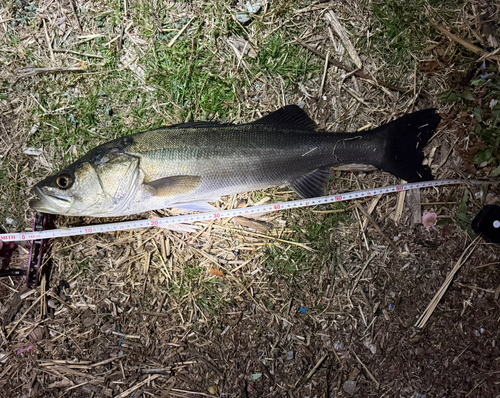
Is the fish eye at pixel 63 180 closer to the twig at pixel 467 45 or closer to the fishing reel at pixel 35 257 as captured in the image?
the fishing reel at pixel 35 257

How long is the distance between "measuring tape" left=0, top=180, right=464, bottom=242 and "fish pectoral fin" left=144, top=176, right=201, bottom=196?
0.48 metres

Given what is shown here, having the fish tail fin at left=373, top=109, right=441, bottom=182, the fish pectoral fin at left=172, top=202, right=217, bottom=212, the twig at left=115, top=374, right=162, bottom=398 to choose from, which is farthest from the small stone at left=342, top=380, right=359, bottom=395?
the fish pectoral fin at left=172, top=202, right=217, bottom=212

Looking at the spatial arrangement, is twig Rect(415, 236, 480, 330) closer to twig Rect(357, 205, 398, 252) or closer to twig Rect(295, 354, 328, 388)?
twig Rect(357, 205, 398, 252)

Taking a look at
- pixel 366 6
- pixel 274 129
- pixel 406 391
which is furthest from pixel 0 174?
pixel 406 391

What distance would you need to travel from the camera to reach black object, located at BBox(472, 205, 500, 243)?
3.68 meters

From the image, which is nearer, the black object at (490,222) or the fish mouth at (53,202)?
the fish mouth at (53,202)

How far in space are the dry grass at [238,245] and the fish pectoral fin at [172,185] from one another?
0.63 metres

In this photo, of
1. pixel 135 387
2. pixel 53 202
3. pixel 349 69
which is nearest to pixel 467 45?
pixel 349 69

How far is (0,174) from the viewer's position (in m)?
3.78

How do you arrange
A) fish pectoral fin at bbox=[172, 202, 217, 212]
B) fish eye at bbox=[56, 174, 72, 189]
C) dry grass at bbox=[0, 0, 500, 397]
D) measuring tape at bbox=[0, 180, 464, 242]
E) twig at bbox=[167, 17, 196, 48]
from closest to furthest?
fish eye at bbox=[56, 174, 72, 189] → fish pectoral fin at bbox=[172, 202, 217, 212] → measuring tape at bbox=[0, 180, 464, 242] → dry grass at bbox=[0, 0, 500, 397] → twig at bbox=[167, 17, 196, 48]

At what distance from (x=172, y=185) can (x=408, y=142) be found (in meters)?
2.68

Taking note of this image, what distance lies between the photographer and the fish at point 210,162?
3.13m

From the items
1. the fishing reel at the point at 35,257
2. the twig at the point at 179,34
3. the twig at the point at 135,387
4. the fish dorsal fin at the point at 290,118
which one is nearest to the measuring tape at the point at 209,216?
the fishing reel at the point at 35,257

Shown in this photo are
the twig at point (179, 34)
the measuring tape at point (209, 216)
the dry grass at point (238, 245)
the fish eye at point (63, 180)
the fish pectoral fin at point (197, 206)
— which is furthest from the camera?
the twig at point (179, 34)
